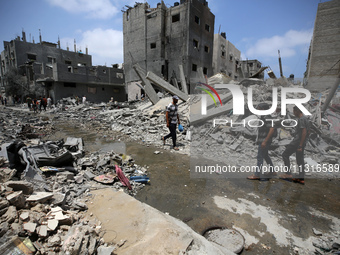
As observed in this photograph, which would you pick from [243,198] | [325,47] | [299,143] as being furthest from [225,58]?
[243,198]

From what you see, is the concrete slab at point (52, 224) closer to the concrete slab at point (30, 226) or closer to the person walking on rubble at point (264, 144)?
the concrete slab at point (30, 226)

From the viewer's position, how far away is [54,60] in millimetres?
30938

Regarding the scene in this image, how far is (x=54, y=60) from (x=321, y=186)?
38475 mm

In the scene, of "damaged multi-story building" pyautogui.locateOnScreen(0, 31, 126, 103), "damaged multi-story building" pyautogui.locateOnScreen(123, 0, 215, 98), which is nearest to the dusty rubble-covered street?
"damaged multi-story building" pyautogui.locateOnScreen(123, 0, 215, 98)

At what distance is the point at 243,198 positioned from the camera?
3268 millimetres

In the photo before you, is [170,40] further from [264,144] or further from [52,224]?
[52,224]

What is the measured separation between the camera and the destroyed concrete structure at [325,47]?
1612cm

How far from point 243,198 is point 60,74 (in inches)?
978

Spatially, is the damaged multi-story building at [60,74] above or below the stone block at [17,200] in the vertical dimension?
above

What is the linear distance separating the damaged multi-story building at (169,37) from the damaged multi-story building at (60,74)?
4.90 metres

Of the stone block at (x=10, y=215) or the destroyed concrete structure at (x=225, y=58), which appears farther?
the destroyed concrete structure at (x=225, y=58)

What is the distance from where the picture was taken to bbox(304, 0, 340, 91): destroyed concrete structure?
16125mm

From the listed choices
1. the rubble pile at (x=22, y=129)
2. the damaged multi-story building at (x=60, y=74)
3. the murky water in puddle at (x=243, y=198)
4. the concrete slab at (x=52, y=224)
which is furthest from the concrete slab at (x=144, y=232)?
the damaged multi-story building at (x=60, y=74)

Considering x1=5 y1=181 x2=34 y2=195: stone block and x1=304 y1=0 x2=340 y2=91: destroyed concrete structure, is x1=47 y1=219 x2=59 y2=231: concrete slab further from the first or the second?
x1=304 y1=0 x2=340 y2=91: destroyed concrete structure
